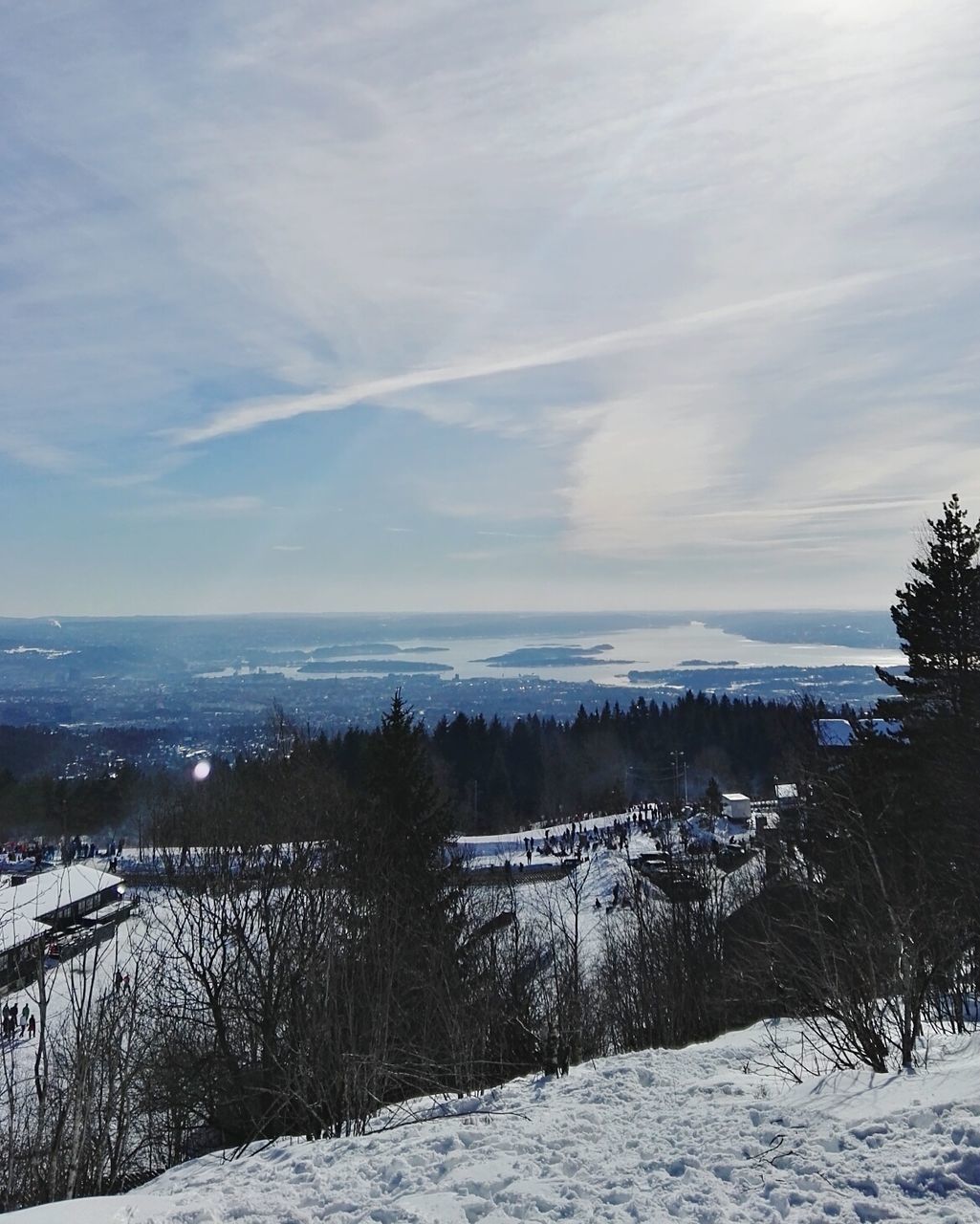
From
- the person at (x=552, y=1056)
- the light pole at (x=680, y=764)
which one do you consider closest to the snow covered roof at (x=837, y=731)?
the person at (x=552, y=1056)

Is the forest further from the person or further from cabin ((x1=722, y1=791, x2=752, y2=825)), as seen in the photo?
cabin ((x1=722, y1=791, x2=752, y2=825))

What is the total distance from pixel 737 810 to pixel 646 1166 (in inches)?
1990

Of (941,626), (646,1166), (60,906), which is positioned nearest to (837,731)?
(941,626)

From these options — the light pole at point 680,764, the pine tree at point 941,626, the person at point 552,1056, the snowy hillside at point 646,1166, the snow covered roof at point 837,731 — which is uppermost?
the pine tree at point 941,626

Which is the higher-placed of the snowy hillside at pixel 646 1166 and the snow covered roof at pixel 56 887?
the snowy hillside at pixel 646 1166

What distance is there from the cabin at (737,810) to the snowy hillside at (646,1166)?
4662 centimetres

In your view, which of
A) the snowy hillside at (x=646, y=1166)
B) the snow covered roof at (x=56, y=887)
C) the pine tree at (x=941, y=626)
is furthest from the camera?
the snow covered roof at (x=56, y=887)

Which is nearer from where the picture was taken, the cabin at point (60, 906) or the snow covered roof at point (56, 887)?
Result: the cabin at point (60, 906)

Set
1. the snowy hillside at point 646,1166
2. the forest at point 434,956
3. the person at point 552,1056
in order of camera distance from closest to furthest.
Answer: the snowy hillside at point 646,1166 < the forest at point 434,956 < the person at point 552,1056

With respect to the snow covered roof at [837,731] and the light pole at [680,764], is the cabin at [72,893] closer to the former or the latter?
the snow covered roof at [837,731]

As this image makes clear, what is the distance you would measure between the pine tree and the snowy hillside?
1300 centimetres

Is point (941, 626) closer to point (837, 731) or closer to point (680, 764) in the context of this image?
point (837, 731)

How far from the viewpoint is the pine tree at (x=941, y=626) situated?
18.9 m

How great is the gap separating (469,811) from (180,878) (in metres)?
55.5
